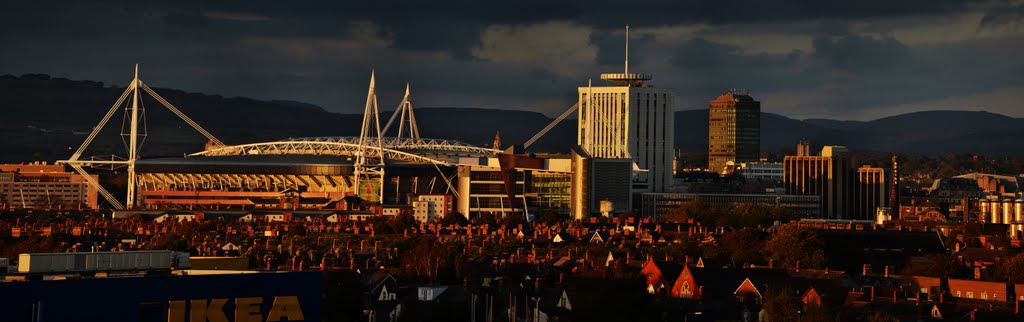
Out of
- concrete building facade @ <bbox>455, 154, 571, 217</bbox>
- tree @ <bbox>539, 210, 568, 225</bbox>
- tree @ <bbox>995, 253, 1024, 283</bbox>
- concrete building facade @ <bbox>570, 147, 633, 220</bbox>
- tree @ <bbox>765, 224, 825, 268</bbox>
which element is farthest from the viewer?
concrete building facade @ <bbox>455, 154, 571, 217</bbox>

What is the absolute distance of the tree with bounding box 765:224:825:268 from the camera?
78875 millimetres

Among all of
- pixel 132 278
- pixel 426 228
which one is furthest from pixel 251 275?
pixel 426 228

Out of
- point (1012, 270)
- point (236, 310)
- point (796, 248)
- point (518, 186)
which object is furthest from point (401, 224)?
point (236, 310)

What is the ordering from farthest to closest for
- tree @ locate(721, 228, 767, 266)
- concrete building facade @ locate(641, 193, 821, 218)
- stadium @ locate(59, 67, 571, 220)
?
stadium @ locate(59, 67, 571, 220)
concrete building facade @ locate(641, 193, 821, 218)
tree @ locate(721, 228, 767, 266)

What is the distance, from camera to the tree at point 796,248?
7888 centimetres

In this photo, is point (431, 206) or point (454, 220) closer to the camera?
point (454, 220)

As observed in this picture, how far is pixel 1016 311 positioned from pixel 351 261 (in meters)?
27.5

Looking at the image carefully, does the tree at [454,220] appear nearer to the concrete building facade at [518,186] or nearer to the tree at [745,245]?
the concrete building facade at [518,186]

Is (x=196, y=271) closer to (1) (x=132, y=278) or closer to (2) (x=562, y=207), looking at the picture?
(1) (x=132, y=278)

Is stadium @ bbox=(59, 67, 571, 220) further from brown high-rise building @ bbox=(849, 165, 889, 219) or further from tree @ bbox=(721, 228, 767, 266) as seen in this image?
tree @ bbox=(721, 228, 767, 266)

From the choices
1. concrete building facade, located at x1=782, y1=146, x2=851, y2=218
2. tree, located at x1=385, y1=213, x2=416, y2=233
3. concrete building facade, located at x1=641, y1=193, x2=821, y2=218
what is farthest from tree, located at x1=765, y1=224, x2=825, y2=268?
concrete building facade, located at x1=782, y1=146, x2=851, y2=218

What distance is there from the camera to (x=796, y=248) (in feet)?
271

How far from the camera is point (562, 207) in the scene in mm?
157875

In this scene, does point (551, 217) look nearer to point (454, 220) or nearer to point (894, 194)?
point (454, 220)
